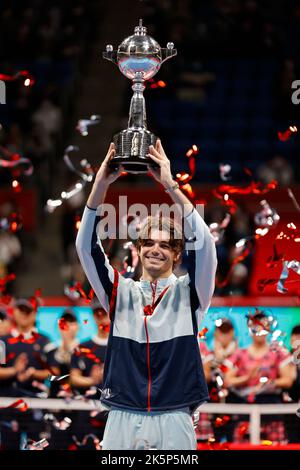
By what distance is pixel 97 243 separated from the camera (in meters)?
4.39

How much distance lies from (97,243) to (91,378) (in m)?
2.71

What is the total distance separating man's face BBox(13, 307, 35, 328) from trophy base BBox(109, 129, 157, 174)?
3.19 m

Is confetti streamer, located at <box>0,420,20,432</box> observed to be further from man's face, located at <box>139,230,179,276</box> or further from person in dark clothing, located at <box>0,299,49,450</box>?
man's face, located at <box>139,230,179,276</box>

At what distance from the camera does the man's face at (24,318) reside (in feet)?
24.2

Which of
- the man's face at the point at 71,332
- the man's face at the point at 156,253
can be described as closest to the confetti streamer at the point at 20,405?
the man's face at the point at 71,332

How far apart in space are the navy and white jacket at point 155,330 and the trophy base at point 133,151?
0.23 m

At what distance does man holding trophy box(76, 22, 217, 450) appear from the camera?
4.20m

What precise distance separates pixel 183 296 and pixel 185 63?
9345 millimetres

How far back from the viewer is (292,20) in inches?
533

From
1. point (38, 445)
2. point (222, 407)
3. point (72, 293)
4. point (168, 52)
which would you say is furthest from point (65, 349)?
point (168, 52)

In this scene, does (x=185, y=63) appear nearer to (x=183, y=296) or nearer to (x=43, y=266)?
(x=43, y=266)

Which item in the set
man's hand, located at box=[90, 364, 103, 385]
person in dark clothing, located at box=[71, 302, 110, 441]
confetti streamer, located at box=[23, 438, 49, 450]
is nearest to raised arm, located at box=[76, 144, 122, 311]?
confetti streamer, located at box=[23, 438, 49, 450]

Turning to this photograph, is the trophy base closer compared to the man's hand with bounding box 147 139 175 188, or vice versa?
the man's hand with bounding box 147 139 175 188

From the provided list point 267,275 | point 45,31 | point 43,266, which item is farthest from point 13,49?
point 267,275
